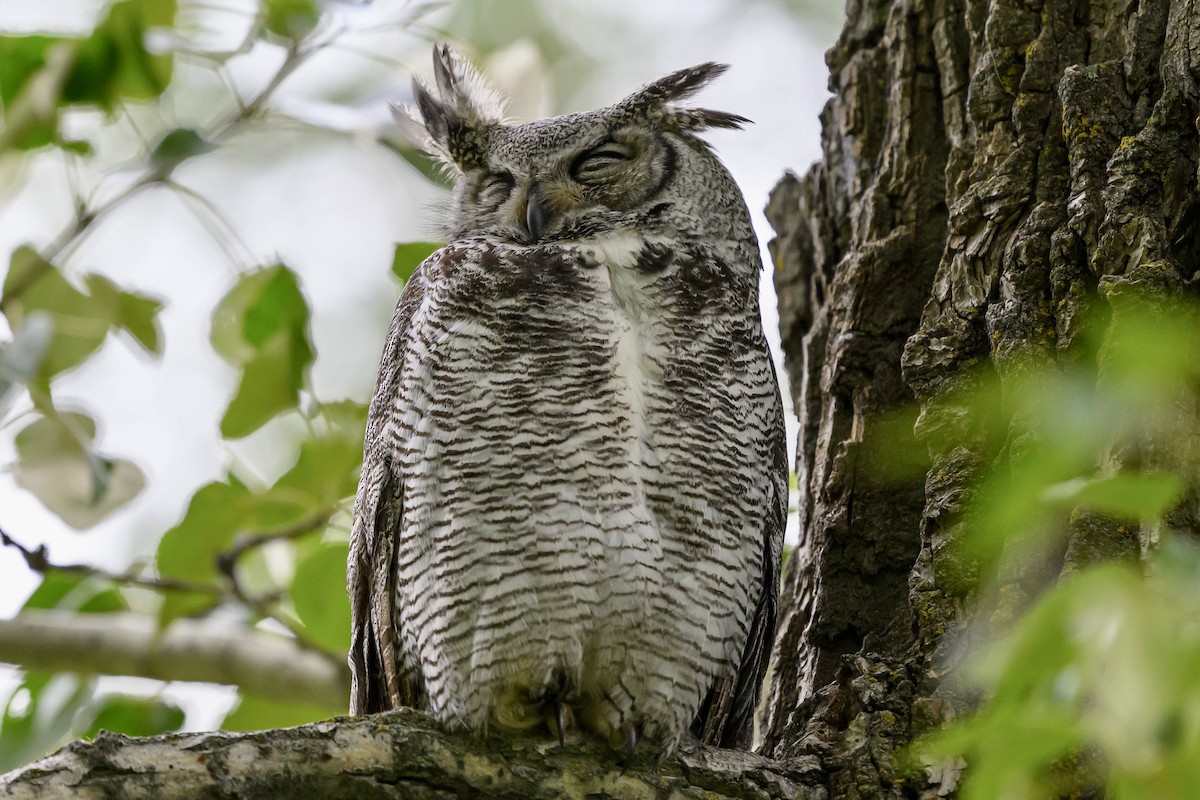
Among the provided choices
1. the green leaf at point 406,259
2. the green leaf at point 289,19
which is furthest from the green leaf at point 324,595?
the green leaf at point 289,19

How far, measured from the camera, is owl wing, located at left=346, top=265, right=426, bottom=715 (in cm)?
239

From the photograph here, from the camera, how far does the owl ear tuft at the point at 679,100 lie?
290 cm

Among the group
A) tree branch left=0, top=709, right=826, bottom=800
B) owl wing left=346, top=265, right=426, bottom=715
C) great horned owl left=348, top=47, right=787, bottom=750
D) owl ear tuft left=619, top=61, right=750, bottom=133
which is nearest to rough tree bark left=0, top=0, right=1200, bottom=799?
tree branch left=0, top=709, right=826, bottom=800

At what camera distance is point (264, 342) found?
264 cm

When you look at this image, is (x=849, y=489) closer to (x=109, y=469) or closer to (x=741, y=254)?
(x=741, y=254)

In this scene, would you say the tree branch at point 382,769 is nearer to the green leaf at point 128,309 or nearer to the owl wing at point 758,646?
the owl wing at point 758,646

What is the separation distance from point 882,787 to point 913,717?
4.7 inches

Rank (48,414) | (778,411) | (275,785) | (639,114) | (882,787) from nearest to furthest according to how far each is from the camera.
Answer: (275,785), (882,787), (48,414), (778,411), (639,114)

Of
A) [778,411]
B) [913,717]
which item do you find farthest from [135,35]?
[913,717]

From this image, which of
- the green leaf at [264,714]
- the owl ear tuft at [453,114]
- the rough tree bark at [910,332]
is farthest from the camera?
the owl ear tuft at [453,114]

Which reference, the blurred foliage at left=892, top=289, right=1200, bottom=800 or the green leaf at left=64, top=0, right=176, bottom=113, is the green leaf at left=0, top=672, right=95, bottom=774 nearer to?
the green leaf at left=64, top=0, right=176, bottom=113

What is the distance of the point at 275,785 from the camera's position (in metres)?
1.71

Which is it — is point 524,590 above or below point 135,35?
below

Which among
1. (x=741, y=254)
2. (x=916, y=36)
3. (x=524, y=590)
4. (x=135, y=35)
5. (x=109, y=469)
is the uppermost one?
(x=916, y=36)
